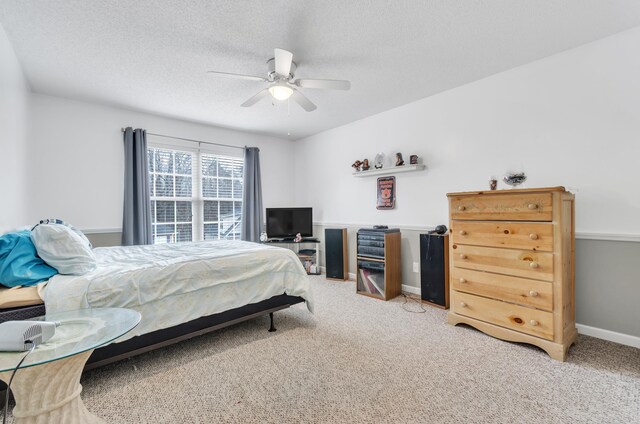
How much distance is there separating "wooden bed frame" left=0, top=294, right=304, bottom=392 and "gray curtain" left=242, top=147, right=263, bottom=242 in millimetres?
2466

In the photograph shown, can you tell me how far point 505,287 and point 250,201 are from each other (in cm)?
390

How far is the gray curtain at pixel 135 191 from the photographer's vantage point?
376cm

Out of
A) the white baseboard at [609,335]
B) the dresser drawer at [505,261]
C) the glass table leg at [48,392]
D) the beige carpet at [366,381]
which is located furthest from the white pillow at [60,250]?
the white baseboard at [609,335]

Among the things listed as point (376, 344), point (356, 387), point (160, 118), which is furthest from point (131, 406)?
point (160, 118)

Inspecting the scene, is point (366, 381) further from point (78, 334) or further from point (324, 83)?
point (324, 83)

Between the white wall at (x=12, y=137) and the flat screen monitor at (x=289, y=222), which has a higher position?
the white wall at (x=12, y=137)

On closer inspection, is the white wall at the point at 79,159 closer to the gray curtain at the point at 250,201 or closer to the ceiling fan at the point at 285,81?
the gray curtain at the point at 250,201

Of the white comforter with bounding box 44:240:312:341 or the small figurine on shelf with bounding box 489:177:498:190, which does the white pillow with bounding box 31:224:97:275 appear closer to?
the white comforter with bounding box 44:240:312:341

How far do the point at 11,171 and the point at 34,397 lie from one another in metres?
2.45

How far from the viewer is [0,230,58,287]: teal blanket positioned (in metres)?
1.64

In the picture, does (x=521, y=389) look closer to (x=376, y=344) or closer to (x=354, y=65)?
(x=376, y=344)

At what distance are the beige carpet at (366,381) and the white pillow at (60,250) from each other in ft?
2.49

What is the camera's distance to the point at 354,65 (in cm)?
271

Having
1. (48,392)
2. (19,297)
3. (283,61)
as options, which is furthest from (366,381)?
(283,61)
